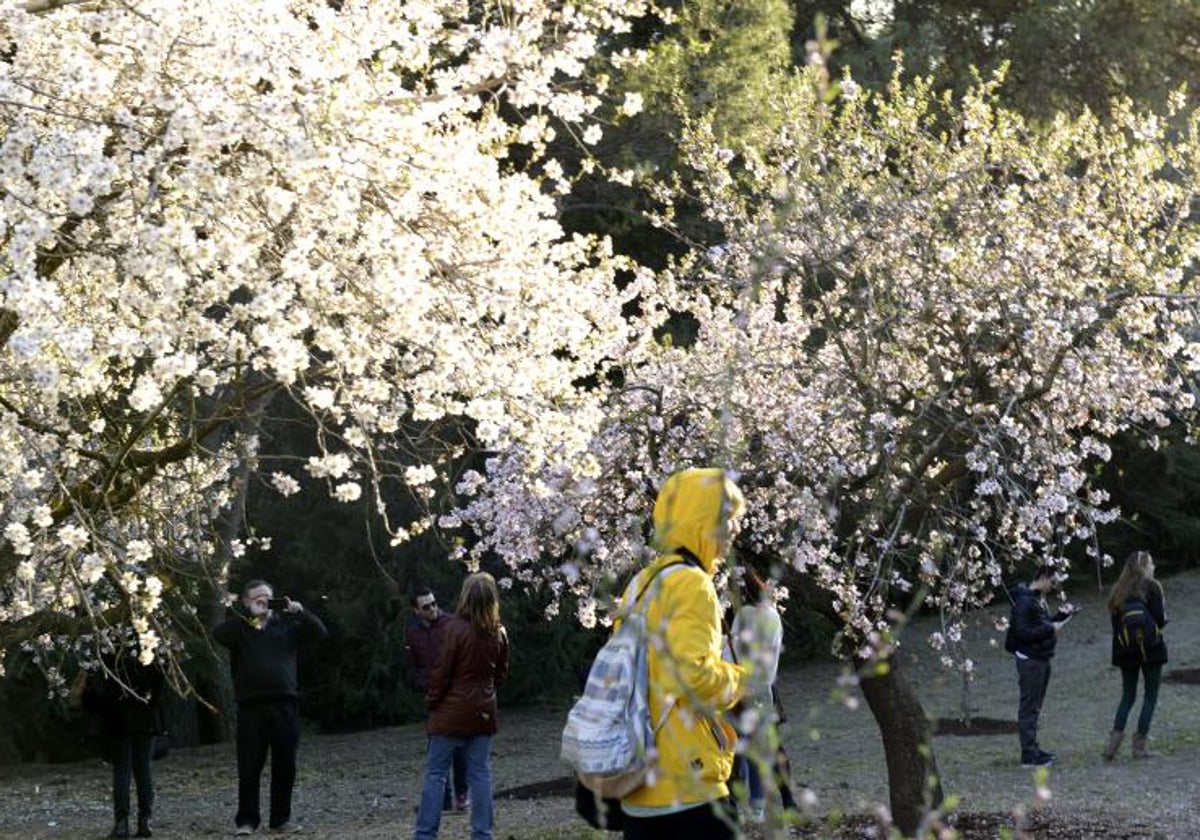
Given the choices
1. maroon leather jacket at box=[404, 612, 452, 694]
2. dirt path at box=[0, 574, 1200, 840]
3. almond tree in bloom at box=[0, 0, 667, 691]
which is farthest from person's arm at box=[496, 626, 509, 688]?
maroon leather jacket at box=[404, 612, 452, 694]

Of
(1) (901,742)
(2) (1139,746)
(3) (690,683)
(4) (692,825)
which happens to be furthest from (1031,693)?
(3) (690,683)

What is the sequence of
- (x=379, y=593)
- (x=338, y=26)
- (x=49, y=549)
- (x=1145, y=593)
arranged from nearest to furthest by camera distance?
(x=338, y=26), (x=49, y=549), (x=1145, y=593), (x=379, y=593)

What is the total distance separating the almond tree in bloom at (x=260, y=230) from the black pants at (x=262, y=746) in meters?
2.71

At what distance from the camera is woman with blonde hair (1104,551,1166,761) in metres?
12.7

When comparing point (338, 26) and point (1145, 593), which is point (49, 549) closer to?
point (338, 26)

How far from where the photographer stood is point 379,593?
2053 centimetres

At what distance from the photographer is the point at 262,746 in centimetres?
1115

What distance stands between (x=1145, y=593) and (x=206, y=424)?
7870mm

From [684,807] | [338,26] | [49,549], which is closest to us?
[684,807]

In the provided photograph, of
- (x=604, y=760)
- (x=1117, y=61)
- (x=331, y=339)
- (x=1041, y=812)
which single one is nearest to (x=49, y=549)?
(x=331, y=339)

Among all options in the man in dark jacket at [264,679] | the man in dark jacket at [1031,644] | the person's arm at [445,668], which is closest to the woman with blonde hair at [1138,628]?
the man in dark jacket at [1031,644]

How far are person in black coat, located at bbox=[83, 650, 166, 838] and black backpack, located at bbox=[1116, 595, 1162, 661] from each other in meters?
6.87

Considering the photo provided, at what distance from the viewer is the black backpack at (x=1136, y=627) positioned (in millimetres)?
12719

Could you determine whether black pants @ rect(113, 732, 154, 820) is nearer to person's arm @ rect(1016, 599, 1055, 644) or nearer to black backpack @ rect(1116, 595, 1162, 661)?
person's arm @ rect(1016, 599, 1055, 644)
